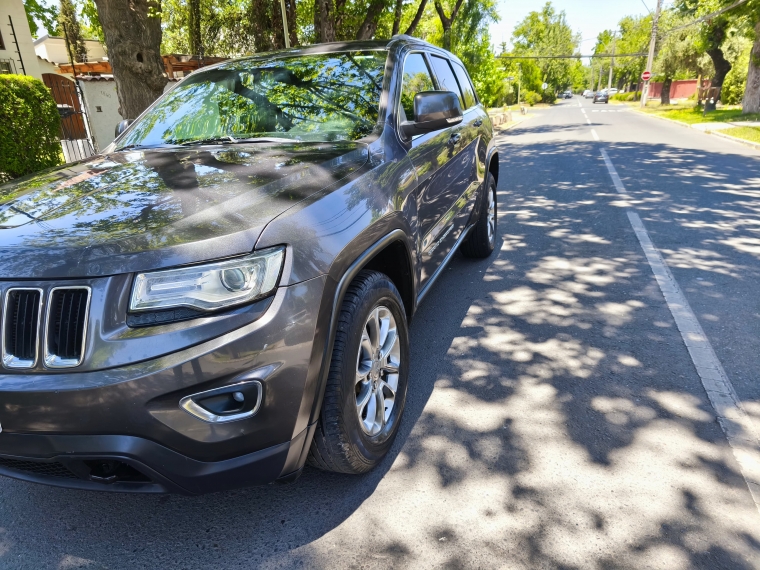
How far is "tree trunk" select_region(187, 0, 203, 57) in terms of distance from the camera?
17.8m

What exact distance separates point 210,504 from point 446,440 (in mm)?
1137

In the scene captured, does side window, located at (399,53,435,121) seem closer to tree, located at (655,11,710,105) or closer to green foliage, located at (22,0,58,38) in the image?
green foliage, located at (22,0,58,38)

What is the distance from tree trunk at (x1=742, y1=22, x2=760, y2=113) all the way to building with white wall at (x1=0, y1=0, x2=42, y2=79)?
2908 centimetres

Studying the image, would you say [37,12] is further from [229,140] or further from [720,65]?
[720,65]

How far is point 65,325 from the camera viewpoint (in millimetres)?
1679

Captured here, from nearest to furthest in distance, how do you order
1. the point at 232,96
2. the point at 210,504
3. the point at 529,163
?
the point at 210,504 → the point at 232,96 → the point at 529,163

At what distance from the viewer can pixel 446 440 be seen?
2680mm

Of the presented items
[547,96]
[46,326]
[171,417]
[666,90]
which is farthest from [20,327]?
[547,96]

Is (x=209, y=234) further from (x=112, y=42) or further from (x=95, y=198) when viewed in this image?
(x=112, y=42)

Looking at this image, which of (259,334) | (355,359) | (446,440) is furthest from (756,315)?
(259,334)

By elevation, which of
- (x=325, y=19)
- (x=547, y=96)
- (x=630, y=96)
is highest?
(x=325, y=19)

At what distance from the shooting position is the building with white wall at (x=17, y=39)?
19469 millimetres

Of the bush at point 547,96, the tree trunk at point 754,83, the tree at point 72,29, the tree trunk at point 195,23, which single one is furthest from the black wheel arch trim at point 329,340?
the bush at point 547,96

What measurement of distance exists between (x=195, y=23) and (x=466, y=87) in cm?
1797
